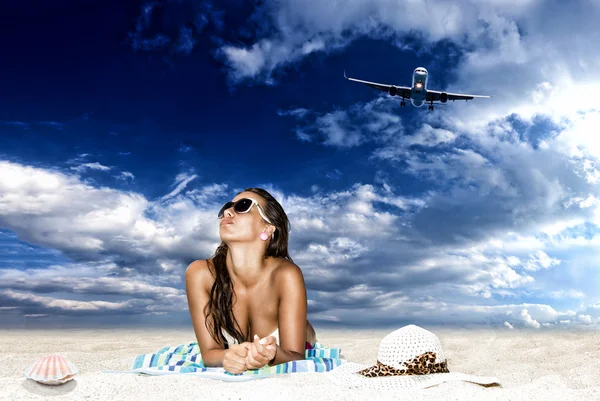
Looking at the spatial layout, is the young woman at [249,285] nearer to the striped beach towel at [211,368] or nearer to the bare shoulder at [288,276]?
the bare shoulder at [288,276]

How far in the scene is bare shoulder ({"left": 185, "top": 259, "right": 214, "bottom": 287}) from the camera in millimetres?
4035

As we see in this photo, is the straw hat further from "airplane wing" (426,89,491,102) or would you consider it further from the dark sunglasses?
"airplane wing" (426,89,491,102)

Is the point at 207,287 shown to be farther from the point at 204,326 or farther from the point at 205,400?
the point at 205,400

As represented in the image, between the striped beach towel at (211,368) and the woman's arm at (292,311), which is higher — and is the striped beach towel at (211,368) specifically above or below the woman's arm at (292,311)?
below

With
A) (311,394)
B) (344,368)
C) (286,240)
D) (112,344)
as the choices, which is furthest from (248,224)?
(112,344)

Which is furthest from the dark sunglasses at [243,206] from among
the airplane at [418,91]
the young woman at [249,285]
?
the airplane at [418,91]

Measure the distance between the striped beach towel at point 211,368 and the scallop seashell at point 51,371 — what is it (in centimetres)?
75

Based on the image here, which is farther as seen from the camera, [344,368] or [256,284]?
[256,284]

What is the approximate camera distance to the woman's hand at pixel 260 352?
294 cm

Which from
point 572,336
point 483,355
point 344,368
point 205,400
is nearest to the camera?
point 205,400

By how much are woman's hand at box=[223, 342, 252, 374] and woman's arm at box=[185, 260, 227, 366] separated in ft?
2.64

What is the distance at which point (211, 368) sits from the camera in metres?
3.54

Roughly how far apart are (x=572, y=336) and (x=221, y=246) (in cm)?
427

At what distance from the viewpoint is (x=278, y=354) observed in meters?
3.39
